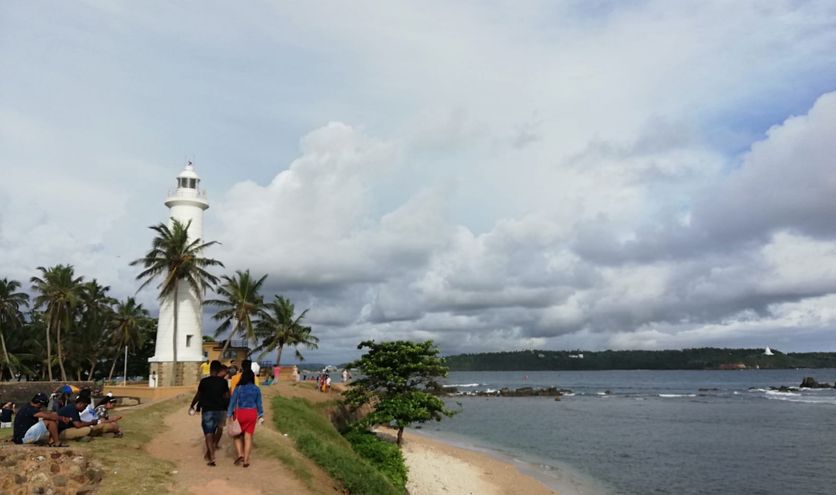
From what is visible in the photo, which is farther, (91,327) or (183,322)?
(91,327)

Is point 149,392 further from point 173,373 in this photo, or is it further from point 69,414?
point 69,414

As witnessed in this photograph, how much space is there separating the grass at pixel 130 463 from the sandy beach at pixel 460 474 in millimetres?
12725

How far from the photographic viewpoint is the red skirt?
1244 centimetres

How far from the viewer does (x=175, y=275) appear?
35.9m

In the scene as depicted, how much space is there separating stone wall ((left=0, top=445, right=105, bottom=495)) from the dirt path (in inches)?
63.3

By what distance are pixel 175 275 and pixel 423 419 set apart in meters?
18.5

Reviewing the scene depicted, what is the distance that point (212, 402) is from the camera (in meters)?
12.5

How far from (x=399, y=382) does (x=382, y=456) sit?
448 cm

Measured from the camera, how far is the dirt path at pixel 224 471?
11.5m

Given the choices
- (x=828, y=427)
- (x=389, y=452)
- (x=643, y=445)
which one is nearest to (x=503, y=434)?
(x=643, y=445)

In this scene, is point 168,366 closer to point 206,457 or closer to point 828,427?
point 206,457

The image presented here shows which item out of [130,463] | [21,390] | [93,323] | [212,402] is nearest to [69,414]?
[130,463]

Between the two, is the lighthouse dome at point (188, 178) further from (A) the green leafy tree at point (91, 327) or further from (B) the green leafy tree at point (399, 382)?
(A) the green leafy tree at point (91, 327)

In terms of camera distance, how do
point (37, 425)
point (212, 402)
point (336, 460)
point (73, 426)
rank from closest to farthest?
point (37, 425) < point (212, 402) < point (73, 426) < point (336, 460)
